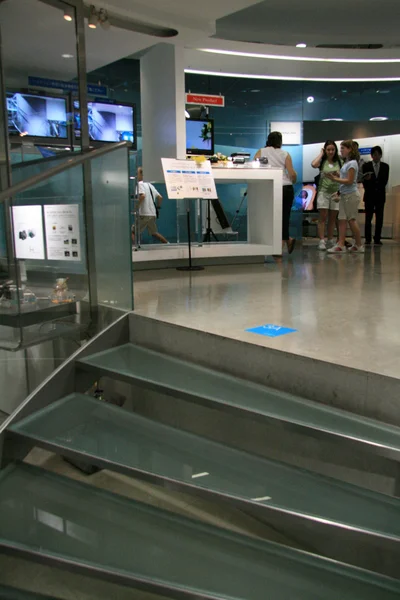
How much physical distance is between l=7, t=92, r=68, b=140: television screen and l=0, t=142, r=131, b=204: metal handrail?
14.6 ft

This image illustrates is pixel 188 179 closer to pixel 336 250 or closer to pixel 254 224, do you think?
pixel 254 224

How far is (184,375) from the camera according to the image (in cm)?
277

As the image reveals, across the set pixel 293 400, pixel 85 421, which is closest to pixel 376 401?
pixel 293 400

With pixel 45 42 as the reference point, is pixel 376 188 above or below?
below

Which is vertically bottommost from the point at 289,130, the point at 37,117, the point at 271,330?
the point at 271,330

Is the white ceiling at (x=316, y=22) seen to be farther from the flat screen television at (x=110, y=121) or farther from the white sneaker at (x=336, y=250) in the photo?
the white sneaker at (x=336, y=250)

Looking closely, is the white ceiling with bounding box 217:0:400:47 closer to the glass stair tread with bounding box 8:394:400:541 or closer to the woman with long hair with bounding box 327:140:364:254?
the woman with long hair with bounding box 327:140:364:254

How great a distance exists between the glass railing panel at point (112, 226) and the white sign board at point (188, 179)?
1.73 m

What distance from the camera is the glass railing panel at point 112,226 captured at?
3.13 metres

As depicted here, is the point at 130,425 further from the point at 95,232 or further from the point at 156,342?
the point at 95,232

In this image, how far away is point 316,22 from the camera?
8414 mm

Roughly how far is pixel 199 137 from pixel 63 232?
191 inches

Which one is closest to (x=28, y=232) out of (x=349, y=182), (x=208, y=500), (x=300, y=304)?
(x=208, y=500)

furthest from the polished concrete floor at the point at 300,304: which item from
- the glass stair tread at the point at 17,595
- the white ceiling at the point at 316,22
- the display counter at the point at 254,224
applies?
the white ceiling at the point at 316,22
